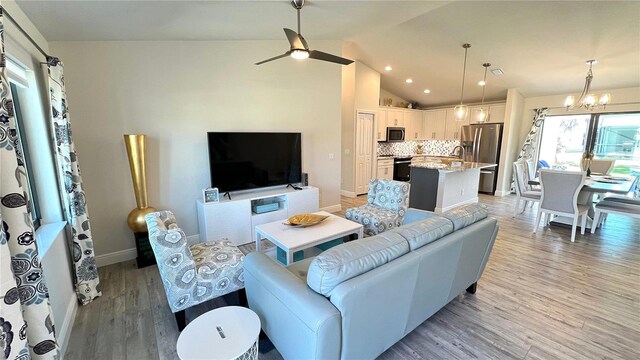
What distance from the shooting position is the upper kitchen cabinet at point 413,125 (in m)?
7.80

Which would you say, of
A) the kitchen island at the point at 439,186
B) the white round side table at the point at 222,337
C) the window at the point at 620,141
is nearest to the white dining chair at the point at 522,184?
the kitchen island at the point at 439,186

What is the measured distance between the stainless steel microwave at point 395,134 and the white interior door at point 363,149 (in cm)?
76

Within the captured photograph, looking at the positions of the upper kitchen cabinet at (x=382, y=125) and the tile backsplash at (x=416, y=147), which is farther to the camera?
the tile backsplash at (x=416, y=147)

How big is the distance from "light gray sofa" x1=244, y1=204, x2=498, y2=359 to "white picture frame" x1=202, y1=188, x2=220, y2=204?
1907 millimetres

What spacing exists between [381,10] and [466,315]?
3.54 m

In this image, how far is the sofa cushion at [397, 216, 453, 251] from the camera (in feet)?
5.49

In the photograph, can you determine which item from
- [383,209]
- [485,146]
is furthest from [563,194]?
[485,146]

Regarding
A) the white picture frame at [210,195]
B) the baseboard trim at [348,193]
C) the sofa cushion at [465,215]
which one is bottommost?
the baseboard trim at [348,193]

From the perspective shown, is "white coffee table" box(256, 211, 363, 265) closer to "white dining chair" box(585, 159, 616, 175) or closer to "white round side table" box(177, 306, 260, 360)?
"white round side table" box(177, 306, 260, 360)

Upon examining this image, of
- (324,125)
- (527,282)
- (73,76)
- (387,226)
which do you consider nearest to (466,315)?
(527,282)

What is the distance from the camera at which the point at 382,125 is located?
23.6 ft

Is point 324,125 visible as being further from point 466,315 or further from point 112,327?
point 112,327

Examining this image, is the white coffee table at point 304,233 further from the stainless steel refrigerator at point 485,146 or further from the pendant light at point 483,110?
the stainless steel refrigerator at point 485,146

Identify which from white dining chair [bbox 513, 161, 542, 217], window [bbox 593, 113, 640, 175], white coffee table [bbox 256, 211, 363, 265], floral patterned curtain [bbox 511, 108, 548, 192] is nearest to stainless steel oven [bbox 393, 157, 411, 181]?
floral patterned curtain [bbox 511, 108, 548, 192]
